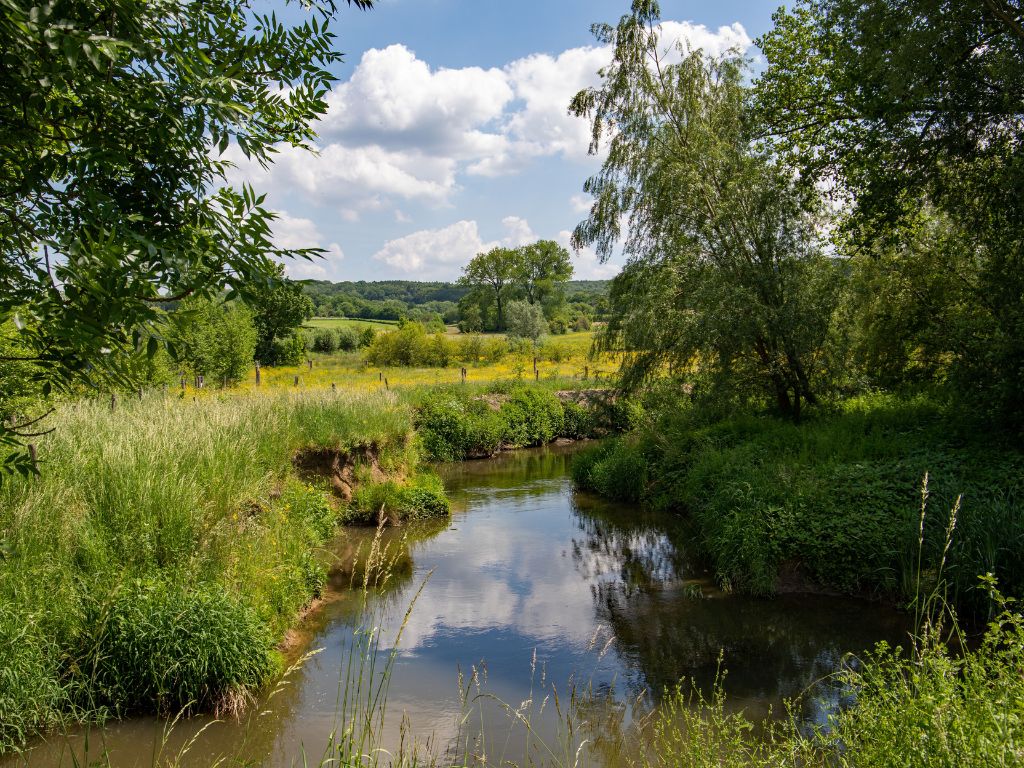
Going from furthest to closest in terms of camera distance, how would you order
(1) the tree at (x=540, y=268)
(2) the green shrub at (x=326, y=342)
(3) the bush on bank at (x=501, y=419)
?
(1) the tree at (x=540, y=268)
(2) the green shrub at (x=326, y=342)
(3) the bush on bank at (x=501, y=419)

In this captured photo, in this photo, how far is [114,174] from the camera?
2.90m

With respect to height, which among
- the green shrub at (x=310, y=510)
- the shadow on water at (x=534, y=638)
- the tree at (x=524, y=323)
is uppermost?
the tree at (x=524, y=323)

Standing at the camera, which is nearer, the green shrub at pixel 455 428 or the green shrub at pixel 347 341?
the green shrub at pixel 455 428

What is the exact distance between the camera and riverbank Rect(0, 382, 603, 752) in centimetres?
528

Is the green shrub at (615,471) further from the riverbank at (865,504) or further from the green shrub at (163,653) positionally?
the green shrub at (163,653)

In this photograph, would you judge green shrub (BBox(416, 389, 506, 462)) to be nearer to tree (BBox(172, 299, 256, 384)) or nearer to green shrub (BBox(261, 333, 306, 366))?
tree (BBox(172, 299, 256, 384))

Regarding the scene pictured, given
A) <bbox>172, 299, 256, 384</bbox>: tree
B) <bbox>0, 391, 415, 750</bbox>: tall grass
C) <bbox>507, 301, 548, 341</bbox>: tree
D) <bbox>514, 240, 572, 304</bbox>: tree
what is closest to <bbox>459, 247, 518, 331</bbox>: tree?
<bbox>514, 240, 572, 304</bbox>: tree

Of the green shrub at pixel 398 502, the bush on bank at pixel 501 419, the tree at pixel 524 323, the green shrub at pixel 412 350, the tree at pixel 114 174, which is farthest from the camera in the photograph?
the tree at pixel 524 323

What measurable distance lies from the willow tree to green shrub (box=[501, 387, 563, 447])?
808 centimetres

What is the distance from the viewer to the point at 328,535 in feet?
35.8

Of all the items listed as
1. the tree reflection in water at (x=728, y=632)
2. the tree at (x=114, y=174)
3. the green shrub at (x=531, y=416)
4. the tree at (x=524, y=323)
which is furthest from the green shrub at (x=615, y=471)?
the tree at (x=524, y=323)

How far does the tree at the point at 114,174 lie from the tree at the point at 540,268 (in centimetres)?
7569

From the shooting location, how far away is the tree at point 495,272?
78.6 metres

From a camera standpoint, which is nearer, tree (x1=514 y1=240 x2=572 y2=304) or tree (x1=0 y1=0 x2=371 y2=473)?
tree (x1=0 y1=0 x2=371 y2=473)
